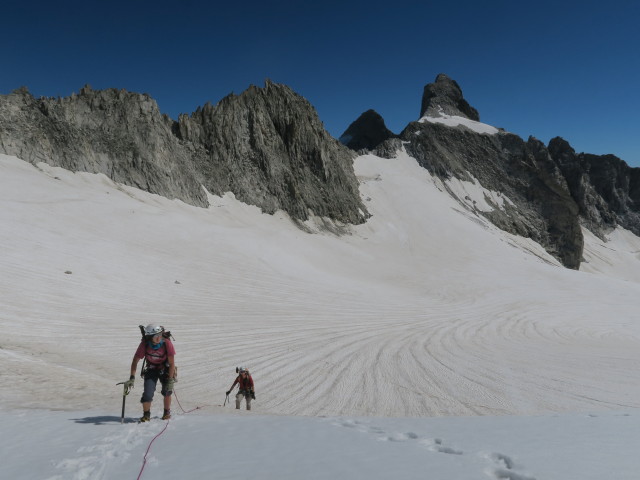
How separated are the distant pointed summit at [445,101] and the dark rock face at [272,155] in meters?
59.8

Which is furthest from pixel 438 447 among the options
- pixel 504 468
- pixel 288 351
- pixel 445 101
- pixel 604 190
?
pixel 604 190

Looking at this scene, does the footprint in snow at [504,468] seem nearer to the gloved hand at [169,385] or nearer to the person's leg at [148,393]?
the gloved hand at [169,385]

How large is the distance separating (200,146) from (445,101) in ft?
282

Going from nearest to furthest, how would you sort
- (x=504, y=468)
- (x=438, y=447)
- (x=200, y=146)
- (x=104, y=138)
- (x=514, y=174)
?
(x=504, y=468), (x=438, y=447), (x=104, y=138), (x=200, y=146), (x=514, y=174)

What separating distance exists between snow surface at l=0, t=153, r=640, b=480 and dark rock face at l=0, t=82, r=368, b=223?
2310 mm

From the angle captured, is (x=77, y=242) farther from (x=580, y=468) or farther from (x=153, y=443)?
(x=580, y=468)

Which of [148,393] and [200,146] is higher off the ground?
[200,146]

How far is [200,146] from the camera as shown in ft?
141

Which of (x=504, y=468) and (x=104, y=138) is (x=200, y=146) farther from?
(x=504, y=468)

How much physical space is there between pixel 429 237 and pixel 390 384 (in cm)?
3971

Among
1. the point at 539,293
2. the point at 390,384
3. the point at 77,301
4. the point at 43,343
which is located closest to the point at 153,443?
the point at 390,384

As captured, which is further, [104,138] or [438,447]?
[104,138]

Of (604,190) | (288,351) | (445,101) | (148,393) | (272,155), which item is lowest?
(288,351)

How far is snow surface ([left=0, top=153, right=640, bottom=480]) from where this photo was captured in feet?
14.0
